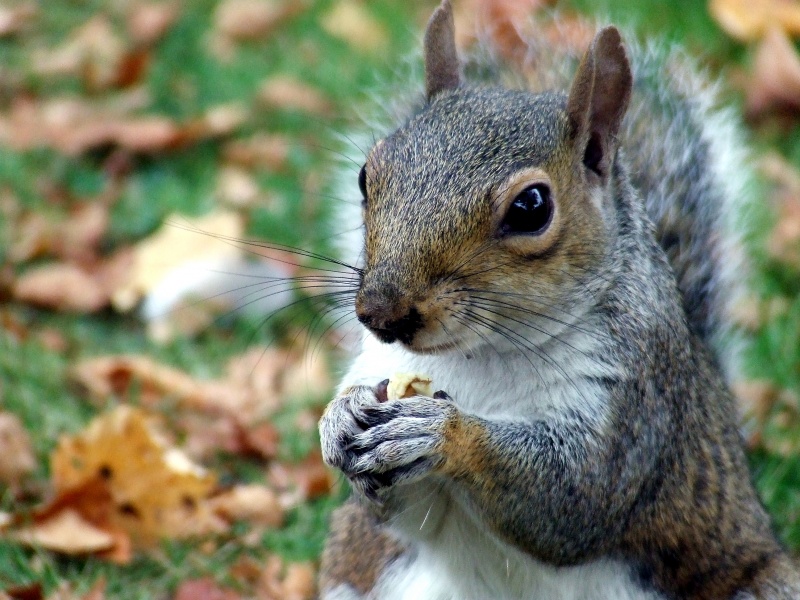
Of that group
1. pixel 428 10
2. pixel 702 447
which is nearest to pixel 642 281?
pixel 702 447

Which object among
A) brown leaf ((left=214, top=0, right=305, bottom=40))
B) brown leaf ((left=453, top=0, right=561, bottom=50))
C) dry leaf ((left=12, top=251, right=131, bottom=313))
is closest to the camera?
dry leaf ((left=12, top=251, right=131, bottom=313))

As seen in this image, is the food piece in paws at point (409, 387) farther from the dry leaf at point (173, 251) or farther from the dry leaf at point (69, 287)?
the dry leaf at point (69, 287)

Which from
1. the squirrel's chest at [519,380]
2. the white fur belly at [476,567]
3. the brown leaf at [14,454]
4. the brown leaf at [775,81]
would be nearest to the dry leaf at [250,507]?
the brown leaf at [14,454]

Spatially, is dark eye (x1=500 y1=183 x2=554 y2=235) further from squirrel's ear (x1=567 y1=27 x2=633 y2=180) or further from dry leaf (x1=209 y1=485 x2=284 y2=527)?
dry leaf (x1=209 y1=485 x2=284 y2=527)

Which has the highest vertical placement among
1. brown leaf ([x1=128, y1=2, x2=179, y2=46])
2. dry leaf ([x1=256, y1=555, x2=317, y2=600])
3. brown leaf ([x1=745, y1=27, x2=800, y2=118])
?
brown leaf ([x1=745, y1=27, x2=800, y2=118])

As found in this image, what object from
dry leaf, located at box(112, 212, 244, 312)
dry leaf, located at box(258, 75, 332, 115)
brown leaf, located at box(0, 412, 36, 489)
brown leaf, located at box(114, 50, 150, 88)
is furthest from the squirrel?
brown leaf, located at box(114, 50, 150, 88)

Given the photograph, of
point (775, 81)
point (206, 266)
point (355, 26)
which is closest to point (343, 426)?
point (206, 266)
